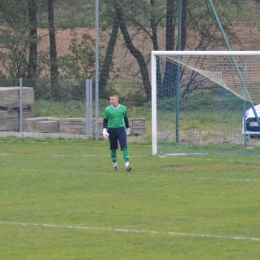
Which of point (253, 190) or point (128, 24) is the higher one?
point (128, 24)

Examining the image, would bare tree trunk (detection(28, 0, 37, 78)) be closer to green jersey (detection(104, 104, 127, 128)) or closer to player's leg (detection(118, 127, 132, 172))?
green jersey (detection(104, 104, 127, 128))

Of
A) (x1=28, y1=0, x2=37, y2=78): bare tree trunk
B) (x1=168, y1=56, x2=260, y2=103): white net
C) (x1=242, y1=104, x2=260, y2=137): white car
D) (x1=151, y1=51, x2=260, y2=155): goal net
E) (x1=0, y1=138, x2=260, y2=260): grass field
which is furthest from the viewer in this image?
(x1=28, y1=0, x2=37, y2=78): bare tree trunk

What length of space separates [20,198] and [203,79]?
9373 mm

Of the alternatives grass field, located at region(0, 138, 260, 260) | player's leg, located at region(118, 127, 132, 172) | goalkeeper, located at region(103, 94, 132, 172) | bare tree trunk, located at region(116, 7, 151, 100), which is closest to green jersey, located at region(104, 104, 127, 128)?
goalkeeper, located at region(103, 94, 132, 172)

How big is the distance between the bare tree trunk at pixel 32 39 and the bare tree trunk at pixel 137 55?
780 cm

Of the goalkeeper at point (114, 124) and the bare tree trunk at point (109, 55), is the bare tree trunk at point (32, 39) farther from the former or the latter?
the goalkeeper at point (114, 124)

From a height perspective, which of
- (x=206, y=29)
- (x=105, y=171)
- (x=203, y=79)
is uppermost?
(x=206, y=29)

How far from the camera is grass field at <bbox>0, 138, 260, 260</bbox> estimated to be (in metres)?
8.42

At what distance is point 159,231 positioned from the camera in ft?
30.5

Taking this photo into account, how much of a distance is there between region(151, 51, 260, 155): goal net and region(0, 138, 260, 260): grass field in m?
1.66

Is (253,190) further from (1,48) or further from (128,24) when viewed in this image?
(1,48)

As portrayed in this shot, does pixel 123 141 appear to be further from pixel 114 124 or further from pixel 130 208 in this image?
pixel 130 208

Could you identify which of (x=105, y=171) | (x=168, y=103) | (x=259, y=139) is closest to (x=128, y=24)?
(x=168, y=103)

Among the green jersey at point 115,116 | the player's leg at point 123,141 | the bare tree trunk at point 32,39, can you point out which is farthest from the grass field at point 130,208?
the bare tree trunk at point 32,39
